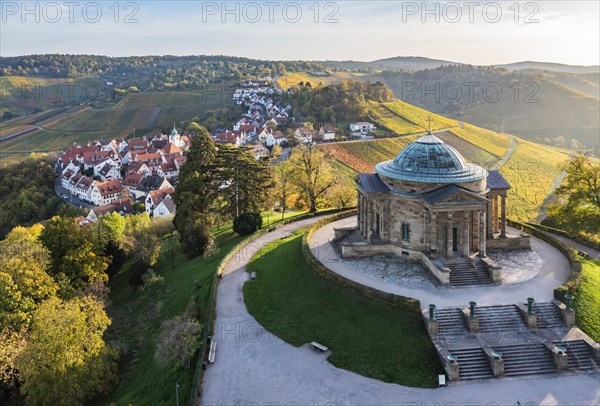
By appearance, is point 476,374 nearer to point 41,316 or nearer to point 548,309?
point 548,309

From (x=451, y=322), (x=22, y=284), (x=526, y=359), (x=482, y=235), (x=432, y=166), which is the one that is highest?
(x=432, y=166)

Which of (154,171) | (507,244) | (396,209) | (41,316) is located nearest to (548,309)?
(507,244)

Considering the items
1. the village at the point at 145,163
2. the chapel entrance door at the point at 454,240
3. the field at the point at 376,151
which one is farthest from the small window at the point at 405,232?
the field at the point at 376,151

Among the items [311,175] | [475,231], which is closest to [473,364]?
[475,231]

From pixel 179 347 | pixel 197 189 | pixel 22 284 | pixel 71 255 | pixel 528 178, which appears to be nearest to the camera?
pixel 179 347

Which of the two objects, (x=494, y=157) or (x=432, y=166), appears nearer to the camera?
(x=432, y=166)

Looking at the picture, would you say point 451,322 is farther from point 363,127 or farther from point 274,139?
point 363,127
